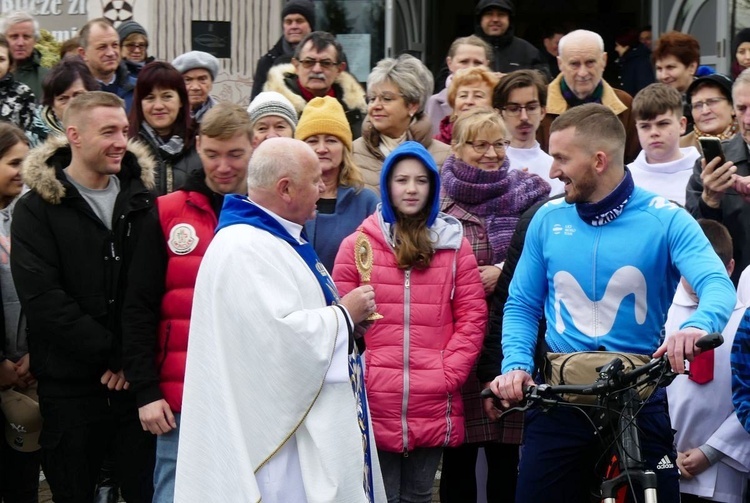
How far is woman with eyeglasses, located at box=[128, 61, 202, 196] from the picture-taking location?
711cm

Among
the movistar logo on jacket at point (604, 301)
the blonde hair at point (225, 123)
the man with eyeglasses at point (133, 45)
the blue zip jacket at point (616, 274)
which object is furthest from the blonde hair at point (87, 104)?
the man with eyeglasses at point (133, 45)

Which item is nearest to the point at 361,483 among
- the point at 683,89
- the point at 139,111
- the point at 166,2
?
the point at 139,111

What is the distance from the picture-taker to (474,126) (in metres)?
6.59

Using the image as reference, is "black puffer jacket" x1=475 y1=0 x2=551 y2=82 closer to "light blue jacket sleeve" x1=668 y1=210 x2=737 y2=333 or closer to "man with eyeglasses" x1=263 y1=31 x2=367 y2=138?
"man with eyeglasses" x1=263 y1=31 x2=367 y2=138

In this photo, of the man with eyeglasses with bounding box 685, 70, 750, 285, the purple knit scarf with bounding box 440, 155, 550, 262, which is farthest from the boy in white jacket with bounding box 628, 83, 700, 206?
the purple knit scarf with bounding box 440, 155, 550, 262

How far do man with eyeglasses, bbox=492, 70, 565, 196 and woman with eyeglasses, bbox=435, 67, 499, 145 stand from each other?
8.4 inches

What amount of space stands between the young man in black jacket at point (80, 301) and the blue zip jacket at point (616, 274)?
6.12ft

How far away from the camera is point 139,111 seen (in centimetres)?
733

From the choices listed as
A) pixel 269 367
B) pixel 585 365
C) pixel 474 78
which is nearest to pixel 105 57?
pixel 474 78

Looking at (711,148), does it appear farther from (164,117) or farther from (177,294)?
(164,117)

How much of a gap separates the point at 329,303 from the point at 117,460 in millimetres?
1564

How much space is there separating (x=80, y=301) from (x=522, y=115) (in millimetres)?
2992

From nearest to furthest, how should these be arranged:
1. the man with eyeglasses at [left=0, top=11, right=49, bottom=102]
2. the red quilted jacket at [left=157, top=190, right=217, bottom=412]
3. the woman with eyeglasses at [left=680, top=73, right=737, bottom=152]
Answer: the red quilted jacket at [left=157, top=190, right=217, bottom=412], the woman with eyeglasses at [left=680, top=73, right=737, bottom=152], the man with eyeglasses at [left=0, top=11, right=49, bottom=102]

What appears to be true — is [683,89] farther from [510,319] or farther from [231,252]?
[231,252]
